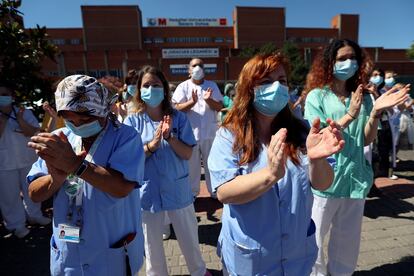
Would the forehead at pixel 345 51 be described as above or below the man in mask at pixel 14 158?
above

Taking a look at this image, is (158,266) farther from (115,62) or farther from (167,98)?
(115,62)

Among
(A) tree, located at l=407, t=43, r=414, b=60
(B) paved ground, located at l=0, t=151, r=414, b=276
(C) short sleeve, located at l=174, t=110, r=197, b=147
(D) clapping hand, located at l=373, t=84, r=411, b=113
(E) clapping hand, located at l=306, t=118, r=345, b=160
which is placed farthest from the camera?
(A) tree, located at l=407, t=43, r=414, b=60

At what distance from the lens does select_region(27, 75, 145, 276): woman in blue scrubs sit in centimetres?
150

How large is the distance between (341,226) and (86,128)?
230cm

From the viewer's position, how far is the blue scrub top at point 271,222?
5.27 feet

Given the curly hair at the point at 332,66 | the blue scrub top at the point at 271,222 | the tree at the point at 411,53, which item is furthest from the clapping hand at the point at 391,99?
the tree at the point at 411,53

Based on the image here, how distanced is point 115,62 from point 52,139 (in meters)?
51.4

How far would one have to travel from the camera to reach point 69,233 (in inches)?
62.9

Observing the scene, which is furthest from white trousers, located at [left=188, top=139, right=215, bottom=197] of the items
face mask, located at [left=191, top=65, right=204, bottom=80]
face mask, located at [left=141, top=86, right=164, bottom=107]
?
face mask, located at [left=141, top=86, right=164, bottom=107]

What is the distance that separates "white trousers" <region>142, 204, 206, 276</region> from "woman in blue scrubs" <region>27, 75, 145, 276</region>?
0.94m

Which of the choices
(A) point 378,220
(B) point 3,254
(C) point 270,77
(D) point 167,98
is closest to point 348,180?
(C) point 270,77

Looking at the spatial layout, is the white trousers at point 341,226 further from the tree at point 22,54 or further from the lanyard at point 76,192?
the tree at point 22,54

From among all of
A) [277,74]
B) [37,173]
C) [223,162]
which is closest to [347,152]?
[277,74]

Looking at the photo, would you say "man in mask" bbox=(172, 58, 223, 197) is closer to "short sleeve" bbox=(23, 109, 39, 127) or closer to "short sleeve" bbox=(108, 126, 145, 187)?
"short sleeve" bbox=(23, 109, 39, 127)
